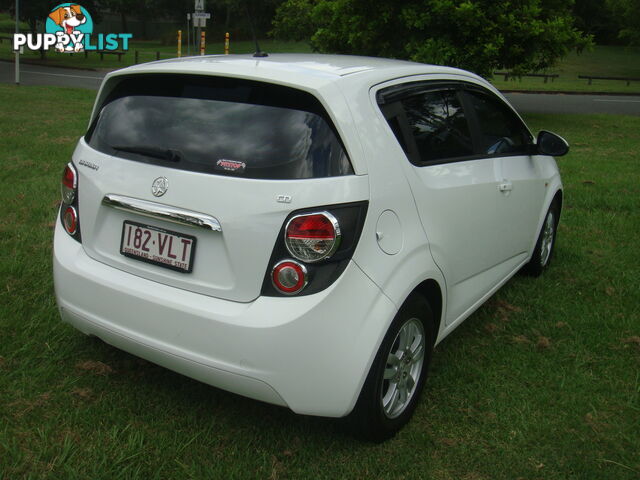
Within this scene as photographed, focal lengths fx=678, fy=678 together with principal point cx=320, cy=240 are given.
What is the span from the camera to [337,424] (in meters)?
3.08

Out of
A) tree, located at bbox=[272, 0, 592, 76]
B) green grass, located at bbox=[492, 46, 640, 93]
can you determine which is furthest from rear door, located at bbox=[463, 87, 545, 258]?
green grass, located at bbox=[492, 46, 640, 93]

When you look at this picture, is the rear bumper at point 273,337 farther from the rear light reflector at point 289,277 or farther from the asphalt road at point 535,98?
the asphalt road at point 535,98

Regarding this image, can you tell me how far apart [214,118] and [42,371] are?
164 cm

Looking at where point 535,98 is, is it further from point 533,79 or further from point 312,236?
point 312,236

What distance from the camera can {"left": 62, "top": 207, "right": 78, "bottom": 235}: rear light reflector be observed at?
3121mm

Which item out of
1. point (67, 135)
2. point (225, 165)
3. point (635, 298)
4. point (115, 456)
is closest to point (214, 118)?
point (225, 165)

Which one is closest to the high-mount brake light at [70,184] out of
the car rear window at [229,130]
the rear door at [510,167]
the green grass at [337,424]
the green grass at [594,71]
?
the car rear window at [229,130]

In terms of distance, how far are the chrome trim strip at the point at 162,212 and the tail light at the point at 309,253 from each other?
28cm

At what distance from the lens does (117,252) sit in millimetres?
2936

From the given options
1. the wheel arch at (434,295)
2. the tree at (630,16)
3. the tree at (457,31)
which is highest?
the tree at (630,16)

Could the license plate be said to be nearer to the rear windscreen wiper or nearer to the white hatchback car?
the white hatchback car

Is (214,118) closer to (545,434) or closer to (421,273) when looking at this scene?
(421,273)

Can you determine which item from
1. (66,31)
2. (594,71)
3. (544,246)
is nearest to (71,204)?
(544,246)

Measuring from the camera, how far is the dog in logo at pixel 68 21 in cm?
3553
